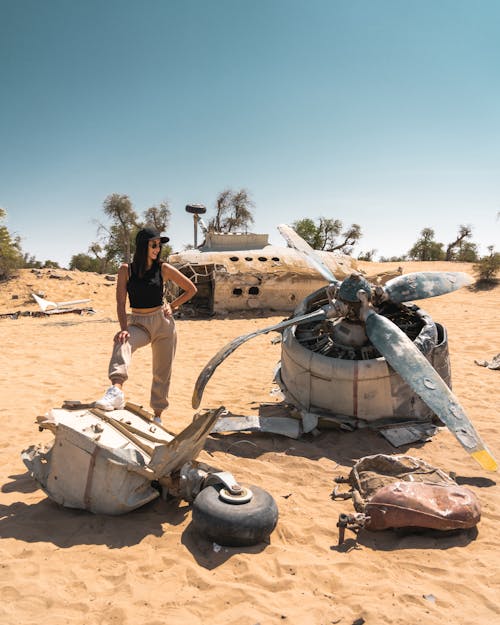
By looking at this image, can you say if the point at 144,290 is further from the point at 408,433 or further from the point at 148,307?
the point at 408,433

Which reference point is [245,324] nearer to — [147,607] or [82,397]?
[82,397]

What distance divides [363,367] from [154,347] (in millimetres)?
2495

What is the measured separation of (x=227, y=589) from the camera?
113 inches

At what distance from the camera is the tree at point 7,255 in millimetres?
21719

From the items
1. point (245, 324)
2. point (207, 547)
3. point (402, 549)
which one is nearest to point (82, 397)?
point (207, 547)

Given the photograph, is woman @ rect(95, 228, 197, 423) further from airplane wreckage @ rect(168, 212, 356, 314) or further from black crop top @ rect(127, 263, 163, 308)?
airplane wreckage @ rect(168, 212, 356, 314)

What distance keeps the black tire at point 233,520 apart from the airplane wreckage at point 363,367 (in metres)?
1.61

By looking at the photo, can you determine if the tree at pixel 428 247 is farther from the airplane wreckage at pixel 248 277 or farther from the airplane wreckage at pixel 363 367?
the airplane wreckage at pixel 363 367

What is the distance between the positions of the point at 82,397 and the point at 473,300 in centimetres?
1577

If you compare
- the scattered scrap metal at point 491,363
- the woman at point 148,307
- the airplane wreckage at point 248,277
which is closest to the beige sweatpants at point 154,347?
the woman at point 148,307

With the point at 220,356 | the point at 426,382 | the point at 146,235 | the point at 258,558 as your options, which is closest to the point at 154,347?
the point at 220,356

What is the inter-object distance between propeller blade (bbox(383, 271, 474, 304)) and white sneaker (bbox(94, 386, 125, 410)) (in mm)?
3855

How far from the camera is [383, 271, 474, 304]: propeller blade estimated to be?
6141 millimetres

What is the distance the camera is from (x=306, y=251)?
23.1ft
